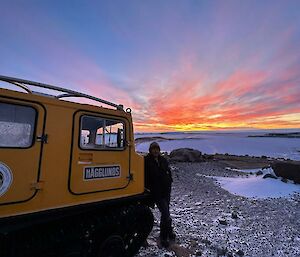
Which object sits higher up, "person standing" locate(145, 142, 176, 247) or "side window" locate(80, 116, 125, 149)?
"side window" locate(80, 116, 125, 149)

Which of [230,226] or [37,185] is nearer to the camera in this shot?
[37,185]

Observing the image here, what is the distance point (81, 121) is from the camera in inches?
193

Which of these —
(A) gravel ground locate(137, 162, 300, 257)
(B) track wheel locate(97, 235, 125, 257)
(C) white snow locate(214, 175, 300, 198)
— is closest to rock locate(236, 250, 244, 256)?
(A) gravel ground locate(137, 162, 300, 257)

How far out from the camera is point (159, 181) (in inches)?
256

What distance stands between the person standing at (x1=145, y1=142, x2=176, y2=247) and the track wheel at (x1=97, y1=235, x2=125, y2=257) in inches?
48.8

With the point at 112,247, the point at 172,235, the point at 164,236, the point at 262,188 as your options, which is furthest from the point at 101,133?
the point at 262,188

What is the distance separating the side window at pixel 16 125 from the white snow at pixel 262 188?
33.7ft

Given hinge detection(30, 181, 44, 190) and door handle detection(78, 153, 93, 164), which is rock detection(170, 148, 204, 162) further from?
hinge detection(30, 181, 44, 190)

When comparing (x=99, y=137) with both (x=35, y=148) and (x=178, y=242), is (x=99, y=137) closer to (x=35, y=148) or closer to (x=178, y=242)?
(x=35, y=148)

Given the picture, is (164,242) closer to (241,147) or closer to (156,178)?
(156,178)

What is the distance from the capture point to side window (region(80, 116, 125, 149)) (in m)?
5.03

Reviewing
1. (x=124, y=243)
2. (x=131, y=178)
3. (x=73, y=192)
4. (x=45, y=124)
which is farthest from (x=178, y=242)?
(x=45, y=124)

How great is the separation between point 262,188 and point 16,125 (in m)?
→ 11.7

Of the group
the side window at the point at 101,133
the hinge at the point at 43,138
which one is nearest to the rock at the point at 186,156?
the side window at the point at 101,133
